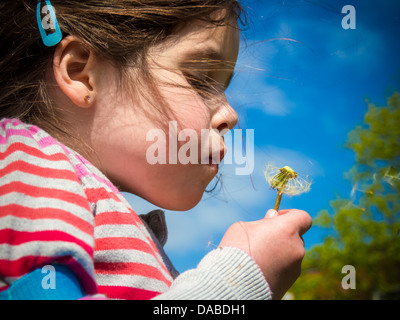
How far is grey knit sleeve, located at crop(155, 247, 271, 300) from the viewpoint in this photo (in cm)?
81

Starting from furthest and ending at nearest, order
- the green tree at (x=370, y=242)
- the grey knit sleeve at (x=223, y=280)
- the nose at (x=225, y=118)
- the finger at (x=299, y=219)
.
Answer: the green tree at (x=370, y=242), the nose at (x=225, y=118), the finger at (x=299, y=219), the grey knit sleeve at (x=223, y=280)

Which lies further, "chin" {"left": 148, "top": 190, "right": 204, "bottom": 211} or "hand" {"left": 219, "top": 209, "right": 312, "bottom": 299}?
"chin" {"left": 148, "top": 190, "right": 204, "bottom": 211}

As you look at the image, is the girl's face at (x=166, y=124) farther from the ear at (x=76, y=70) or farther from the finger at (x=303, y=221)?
the finger at (x=303, y=221)

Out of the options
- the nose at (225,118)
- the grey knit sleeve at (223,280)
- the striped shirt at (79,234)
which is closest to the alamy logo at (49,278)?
the striped shirt at (79,234)

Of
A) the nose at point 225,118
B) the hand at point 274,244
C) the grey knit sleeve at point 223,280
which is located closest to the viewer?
the grey knit sleeve at point 223,280

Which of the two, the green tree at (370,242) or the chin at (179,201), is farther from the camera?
the green tree at (370,242)

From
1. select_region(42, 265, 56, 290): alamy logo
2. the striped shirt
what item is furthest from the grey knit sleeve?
select_region(42, 265, 56, 290): alamy logo

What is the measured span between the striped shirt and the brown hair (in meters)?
0.17

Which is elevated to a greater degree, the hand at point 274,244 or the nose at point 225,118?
the nose at point 225,118

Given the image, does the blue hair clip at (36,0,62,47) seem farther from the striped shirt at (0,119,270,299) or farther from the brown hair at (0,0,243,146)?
the striped shirt at (0,119,270,299)

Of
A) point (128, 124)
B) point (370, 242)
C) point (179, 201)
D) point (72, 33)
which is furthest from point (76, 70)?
point (370, 242)

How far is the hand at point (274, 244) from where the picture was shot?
0.94 m

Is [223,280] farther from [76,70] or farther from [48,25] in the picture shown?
[48,25]

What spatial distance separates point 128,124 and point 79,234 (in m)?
0.41
